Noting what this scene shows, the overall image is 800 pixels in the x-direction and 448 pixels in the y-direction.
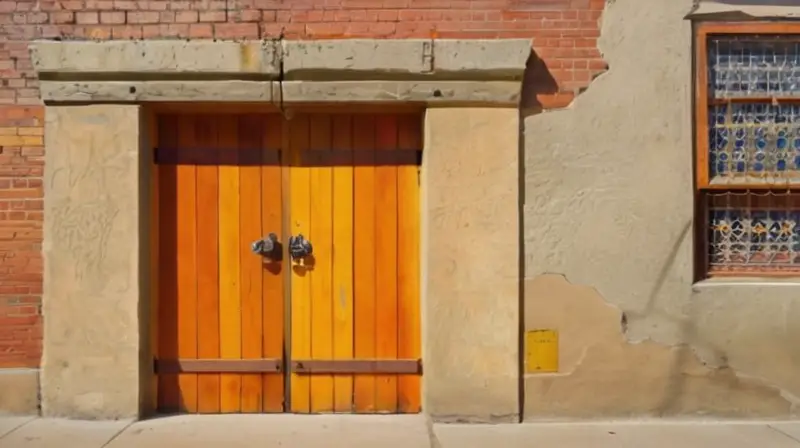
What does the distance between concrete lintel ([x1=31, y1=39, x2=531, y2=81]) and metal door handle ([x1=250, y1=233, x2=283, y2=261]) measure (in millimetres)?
1052

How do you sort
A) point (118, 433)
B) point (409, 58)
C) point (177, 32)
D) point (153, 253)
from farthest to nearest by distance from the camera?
point (153, 253) → point (177, 32) → point (409, 58) → point (118, 433)

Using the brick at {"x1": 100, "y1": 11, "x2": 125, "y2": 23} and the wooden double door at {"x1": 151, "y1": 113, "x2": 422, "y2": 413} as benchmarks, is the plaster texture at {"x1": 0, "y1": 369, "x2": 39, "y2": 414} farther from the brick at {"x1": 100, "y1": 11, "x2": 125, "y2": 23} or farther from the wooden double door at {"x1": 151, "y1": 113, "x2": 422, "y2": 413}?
the brick at {"x1": 100, "y1": 11, "x2": 125, "y2": 23}

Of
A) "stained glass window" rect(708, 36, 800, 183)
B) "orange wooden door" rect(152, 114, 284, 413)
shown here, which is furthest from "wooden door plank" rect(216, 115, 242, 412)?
"stained glass window" rect(708, 36, 800, 183)

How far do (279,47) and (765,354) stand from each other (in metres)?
3.67

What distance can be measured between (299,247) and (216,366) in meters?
0.96

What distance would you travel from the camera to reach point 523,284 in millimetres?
5070

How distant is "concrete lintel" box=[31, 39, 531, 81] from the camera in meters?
4.99

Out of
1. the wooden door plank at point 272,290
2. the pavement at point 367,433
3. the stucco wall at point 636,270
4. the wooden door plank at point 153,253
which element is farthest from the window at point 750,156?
the wooden door plank at point 153,253

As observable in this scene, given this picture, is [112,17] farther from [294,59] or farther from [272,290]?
[272,290]

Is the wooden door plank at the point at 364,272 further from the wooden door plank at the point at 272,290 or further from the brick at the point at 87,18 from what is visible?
the brick at the point at 87,18

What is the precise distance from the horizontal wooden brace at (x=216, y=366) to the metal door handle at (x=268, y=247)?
0.70m

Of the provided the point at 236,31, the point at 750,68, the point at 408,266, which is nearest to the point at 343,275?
the point at 408,266

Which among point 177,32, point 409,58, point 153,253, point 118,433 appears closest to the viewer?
point 118,433

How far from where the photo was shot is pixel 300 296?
5.26 meters
